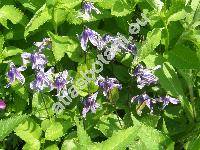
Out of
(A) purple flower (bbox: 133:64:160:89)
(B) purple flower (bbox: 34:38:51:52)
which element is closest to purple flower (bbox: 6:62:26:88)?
(B) purple flower (bbox: 34:38:51:52)

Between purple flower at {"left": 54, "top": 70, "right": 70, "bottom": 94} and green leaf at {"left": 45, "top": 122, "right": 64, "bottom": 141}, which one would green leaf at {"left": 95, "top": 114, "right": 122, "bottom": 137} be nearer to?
green leaf at {"left": 45, "top": 122, "right": 64, "bottom": 141}

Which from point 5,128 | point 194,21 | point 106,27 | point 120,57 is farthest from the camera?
point 106,27

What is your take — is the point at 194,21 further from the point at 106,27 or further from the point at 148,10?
the point at 106,27

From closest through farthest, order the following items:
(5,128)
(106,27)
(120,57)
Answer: (5,128) < (120,57) < (106,27)

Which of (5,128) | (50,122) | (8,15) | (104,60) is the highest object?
(5,128)

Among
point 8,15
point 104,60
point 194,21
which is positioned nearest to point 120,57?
point 104,60

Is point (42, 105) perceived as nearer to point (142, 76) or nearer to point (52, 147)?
point (52, 147)

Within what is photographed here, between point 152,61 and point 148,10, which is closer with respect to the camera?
point 152,61

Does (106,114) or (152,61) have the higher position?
(152,61)
